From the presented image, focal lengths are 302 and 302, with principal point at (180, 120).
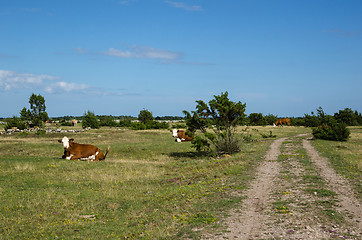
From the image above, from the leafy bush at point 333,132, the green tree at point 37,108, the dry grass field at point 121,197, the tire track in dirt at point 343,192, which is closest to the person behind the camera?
the dry grass field at point 121,197

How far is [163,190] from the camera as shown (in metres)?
13.6

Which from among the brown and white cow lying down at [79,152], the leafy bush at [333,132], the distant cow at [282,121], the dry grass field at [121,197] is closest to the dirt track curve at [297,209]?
the dry grass field at [121,197]

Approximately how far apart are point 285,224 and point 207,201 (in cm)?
338

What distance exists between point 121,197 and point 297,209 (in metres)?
6.80

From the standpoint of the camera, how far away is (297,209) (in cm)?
947

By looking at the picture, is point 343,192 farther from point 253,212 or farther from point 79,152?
point 79,152

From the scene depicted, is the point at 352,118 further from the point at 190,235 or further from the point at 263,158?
the point at 190,235

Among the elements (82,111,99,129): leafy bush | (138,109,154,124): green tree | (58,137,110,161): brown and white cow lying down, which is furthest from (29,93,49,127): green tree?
(58,137,110,161): brown and white cow lying down

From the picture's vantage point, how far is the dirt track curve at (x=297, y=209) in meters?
7.66

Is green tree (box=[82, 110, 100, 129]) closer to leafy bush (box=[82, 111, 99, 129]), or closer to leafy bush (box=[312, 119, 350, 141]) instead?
leafy bush (box=[82, 111, 99, 129])

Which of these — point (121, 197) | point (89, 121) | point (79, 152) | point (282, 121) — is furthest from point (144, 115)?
point (121, 197)

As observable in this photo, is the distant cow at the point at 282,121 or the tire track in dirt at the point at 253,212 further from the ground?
the distant cow at the point at 282,121

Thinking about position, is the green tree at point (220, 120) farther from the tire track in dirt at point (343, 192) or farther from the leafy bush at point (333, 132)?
the leafy bush at point (333, 132)

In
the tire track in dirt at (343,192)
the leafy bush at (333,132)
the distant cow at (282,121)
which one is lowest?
the tire track in dirt at (343,192)
